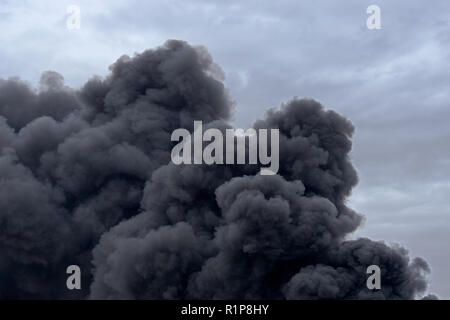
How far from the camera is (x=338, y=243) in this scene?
136 feet

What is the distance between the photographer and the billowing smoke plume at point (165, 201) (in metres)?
40.2

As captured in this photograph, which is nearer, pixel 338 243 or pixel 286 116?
pixel 338 243

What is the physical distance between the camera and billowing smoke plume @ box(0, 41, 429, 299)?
40.2m

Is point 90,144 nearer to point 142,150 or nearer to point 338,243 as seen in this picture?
point 142,150

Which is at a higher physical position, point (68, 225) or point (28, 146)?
point (28, 146)

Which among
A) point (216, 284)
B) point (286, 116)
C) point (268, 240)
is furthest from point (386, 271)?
point (286, 116)

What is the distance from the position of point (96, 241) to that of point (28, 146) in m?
8.34

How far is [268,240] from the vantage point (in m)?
39.8

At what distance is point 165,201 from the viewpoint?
45.0 m
